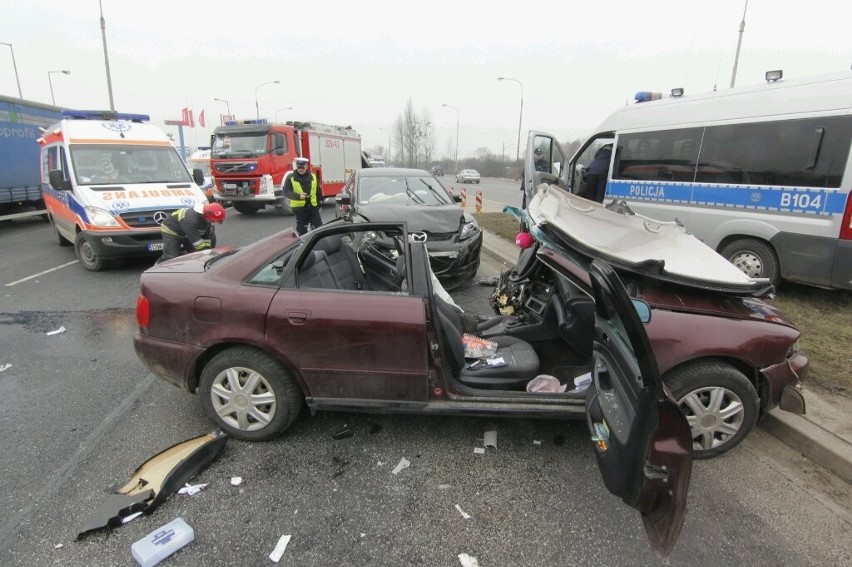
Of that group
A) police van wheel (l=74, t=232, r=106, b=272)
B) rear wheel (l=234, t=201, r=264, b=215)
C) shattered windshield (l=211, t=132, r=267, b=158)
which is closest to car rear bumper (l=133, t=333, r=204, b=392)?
police van wheel (l=74, t=232, r=106, b=272)

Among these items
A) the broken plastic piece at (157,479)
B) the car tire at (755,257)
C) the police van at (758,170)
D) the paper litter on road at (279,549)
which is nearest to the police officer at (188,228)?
the broken plastic piece at (157,479)

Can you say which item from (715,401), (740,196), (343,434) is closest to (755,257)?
(740,196)

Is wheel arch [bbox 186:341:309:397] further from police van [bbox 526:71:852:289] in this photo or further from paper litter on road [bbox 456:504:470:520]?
police van [bbox 526:71:852:289]

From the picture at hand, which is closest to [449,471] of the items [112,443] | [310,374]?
[310,374]

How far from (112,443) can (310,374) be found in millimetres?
1388

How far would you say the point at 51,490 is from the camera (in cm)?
257

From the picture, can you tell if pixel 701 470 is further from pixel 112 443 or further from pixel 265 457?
pixel 112 443

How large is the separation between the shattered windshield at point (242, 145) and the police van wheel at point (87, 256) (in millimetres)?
7960

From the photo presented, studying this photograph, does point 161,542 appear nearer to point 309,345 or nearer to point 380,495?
point 380,495

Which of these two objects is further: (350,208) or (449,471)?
(350,208)

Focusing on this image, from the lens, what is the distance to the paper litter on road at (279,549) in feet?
7.07

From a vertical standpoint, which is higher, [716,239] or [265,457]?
[716,239]

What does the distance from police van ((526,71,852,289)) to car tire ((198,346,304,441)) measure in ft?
18.6

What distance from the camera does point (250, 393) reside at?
2.93 metres
